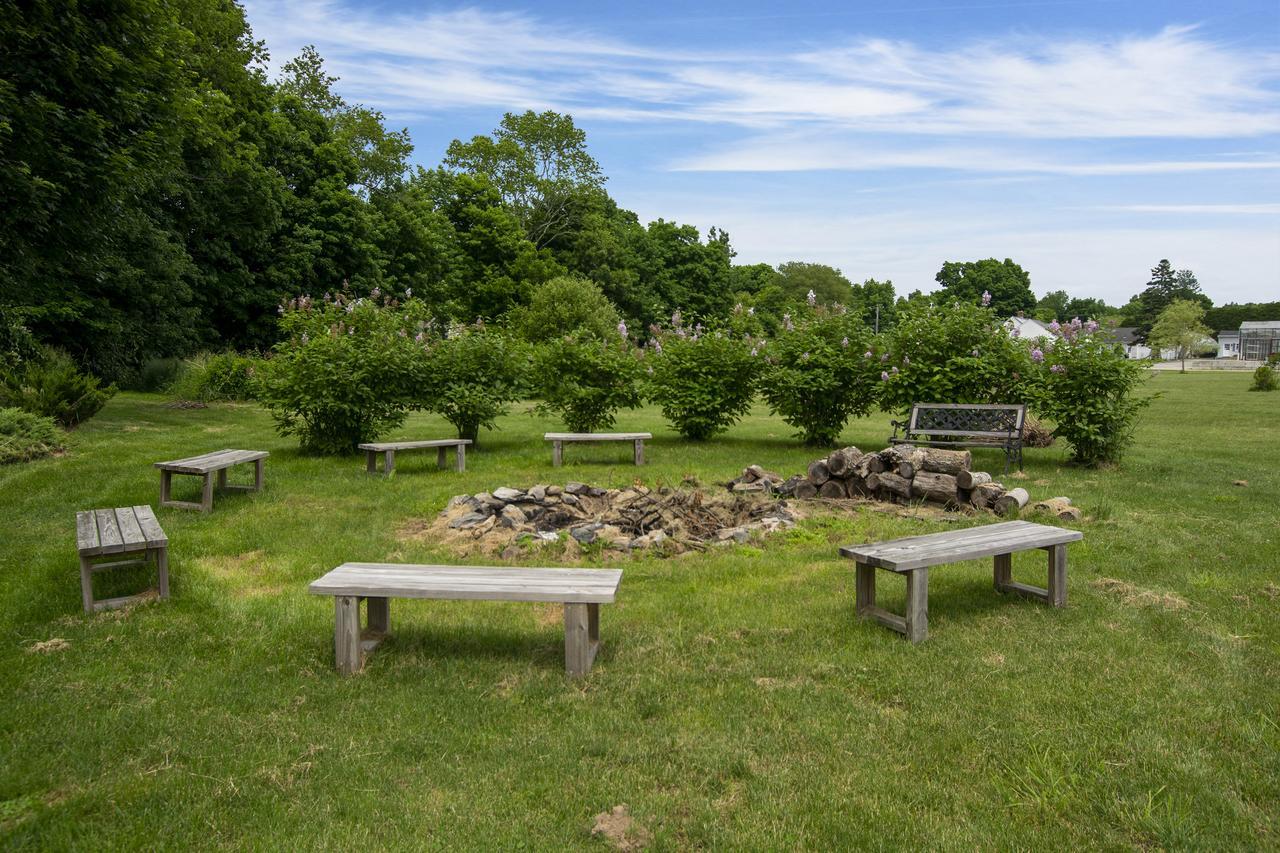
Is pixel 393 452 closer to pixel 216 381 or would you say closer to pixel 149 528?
pixel 149 528

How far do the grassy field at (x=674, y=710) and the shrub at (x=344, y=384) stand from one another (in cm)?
479

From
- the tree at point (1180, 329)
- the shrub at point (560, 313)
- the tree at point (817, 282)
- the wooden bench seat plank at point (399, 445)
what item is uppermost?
the tree at point (817, 282)

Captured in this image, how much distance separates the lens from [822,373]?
12945 mm

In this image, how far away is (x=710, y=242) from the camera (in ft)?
196

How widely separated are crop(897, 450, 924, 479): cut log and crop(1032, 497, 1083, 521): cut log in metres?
1.16

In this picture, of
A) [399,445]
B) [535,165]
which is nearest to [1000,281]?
[535,165]

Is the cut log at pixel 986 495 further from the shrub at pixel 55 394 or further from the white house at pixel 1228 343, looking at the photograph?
the white house at pixel 1228 343

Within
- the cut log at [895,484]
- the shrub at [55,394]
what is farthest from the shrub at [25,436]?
the cut log at [895,484]

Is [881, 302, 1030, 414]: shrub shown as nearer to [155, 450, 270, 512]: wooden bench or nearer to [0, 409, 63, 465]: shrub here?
[155, 450, 270, 512]: wooden bench

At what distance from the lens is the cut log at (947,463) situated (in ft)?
27.8

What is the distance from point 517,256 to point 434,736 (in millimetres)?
42161

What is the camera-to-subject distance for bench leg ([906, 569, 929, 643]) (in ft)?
15.0

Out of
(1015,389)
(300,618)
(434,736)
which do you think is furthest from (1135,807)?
(1015,389)

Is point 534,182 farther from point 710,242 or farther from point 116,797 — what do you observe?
point 116,797
